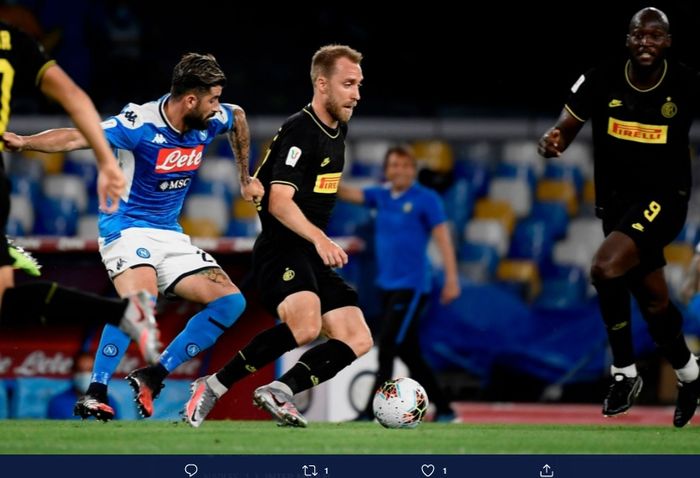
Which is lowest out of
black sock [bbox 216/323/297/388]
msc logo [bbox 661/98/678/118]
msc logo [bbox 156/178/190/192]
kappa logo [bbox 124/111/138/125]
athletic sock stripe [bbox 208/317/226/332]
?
black sock [bbox 216/323/297/388]

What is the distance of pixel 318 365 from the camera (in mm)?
7684

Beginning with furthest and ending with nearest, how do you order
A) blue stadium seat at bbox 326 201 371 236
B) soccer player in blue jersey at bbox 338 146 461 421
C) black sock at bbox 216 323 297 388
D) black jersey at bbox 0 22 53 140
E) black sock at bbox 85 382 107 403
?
blue stadium seat at bbox 326 201 371 236, soccer player in blue jersey at bbox 338 146 461 421, black sock at bbox 85 382 107 403, black sock at bbox 216 323 297 388, black jersey at bbox 0 22 53 140

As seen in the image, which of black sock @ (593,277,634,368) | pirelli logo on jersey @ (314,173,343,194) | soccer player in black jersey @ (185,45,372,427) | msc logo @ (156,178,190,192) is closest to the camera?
soccer player in black jersey @ (185,45,372,427)

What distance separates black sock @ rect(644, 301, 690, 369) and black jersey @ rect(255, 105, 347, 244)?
6.70 feet

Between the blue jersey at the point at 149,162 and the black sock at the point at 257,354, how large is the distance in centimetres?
94

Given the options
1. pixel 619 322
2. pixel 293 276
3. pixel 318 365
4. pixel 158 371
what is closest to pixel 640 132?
pixel 619 322

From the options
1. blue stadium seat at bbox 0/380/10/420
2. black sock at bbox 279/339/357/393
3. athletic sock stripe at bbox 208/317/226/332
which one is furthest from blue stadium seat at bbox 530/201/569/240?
black sock at bbox 279/339/357/393

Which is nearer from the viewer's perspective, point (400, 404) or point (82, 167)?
point (400, 404)

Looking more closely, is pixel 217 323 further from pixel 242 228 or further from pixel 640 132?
pixel 242 228

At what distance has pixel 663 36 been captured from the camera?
8.08m

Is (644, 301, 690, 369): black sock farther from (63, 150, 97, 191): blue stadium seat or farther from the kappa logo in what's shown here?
(63, 150, 97, 191): blue stadium seat

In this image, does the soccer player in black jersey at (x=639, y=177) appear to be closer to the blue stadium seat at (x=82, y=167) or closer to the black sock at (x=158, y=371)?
the black sock at (x=158, y=371)

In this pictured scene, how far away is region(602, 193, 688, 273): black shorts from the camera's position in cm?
810

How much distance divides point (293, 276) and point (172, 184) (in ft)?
3.09
